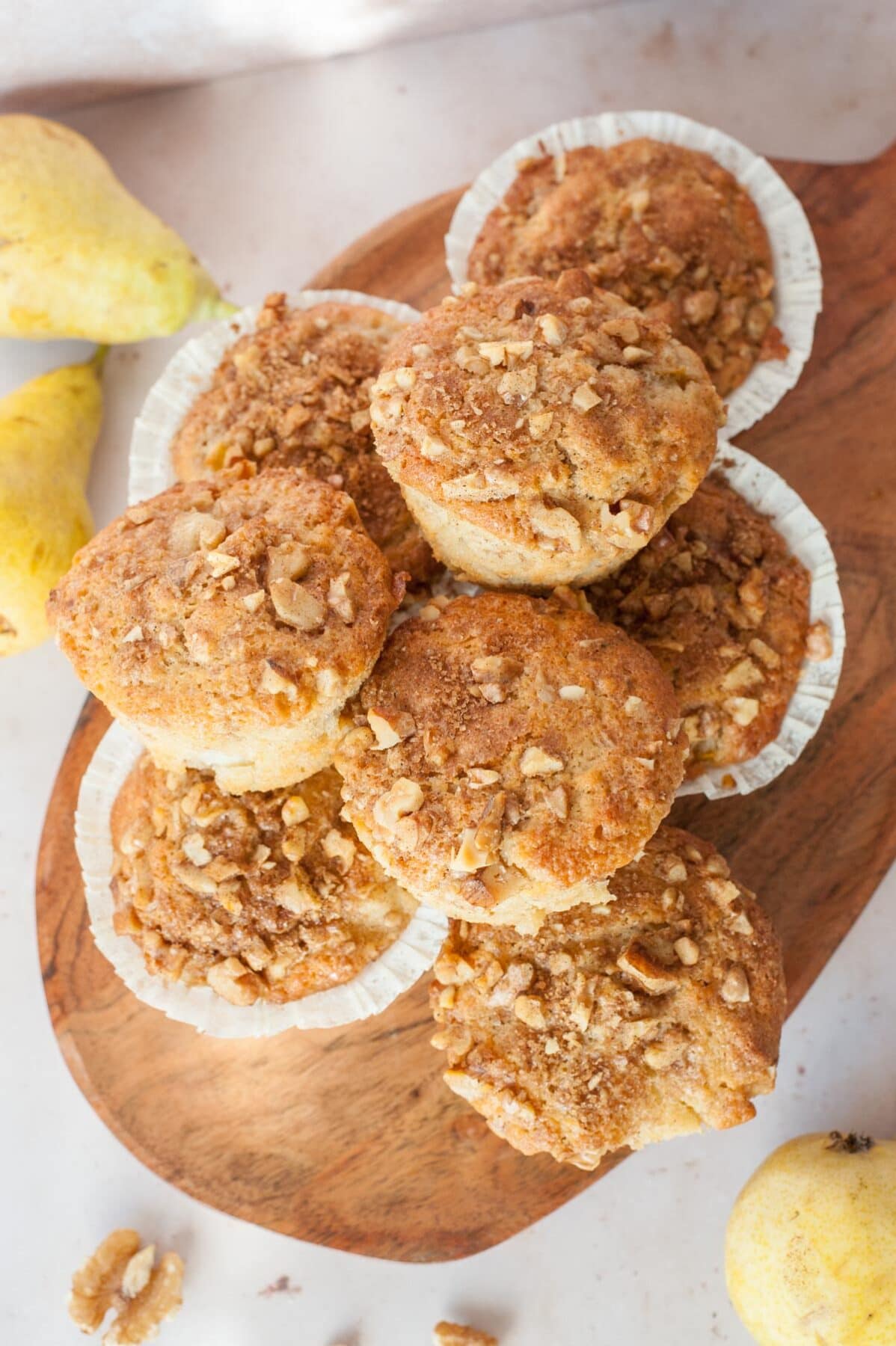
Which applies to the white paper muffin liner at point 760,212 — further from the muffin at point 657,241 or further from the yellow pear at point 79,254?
the yellow pear at point 79,254

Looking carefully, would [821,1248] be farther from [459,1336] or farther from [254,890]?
[254,890]

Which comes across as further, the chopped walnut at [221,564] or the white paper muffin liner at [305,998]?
the white paper muffin liner at [305,998]

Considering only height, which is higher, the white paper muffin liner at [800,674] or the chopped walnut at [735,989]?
the white paper muffin liner at [800,674]

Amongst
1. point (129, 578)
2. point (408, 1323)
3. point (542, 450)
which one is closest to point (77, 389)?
point (129, 578)

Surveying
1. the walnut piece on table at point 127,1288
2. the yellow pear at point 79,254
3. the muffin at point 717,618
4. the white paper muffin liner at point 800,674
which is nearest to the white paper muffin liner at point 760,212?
the white paper muffin liner at point 800,674

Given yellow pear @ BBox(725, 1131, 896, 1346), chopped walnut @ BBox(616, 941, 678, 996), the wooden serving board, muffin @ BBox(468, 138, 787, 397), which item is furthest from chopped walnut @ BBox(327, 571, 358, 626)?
yellow pear @ BBox(725, 1131, 896, 1346)

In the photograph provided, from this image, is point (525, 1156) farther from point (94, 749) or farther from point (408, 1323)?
point (94, 749)

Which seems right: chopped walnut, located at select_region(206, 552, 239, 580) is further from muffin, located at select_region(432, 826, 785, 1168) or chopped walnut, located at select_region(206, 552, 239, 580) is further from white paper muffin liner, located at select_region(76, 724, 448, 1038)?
muffin, located at select_region(432, 826, 785, 1168)
